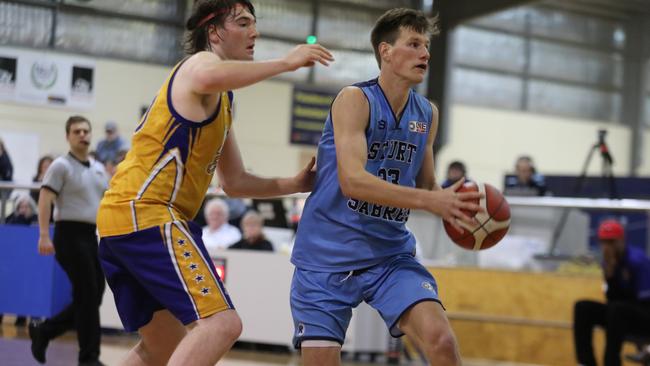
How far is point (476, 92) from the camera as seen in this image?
21.7 m

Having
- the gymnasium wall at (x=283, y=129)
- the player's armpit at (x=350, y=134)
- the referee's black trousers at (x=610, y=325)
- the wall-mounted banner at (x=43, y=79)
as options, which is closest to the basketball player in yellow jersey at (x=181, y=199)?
the player's armpit at (x=350, y=134)

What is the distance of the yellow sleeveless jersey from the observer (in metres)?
3.64

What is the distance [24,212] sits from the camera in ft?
32.8

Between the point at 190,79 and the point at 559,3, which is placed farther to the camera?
the point at 559,3

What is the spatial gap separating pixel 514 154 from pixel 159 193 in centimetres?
1925

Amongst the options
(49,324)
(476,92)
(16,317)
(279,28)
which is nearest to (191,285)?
(49,324)

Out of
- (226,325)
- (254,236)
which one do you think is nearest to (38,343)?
(254,236)

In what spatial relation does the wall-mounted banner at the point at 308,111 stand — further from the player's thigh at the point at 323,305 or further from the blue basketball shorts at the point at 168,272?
the blue basketball shorts at the point at 168,272

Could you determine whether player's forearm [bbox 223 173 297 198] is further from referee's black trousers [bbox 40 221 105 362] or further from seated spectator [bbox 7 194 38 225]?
seated spectator [bbox 7 194 38 225]

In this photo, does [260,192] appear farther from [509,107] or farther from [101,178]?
[509,107]

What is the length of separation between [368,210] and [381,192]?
41 cm

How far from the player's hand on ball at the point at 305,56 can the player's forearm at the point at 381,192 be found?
0.51 meters

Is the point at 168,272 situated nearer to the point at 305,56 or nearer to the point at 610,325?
the point at 305,56

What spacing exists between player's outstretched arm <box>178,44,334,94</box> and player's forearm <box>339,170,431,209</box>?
0.52 m
